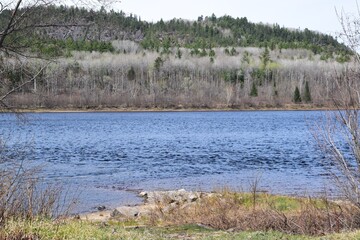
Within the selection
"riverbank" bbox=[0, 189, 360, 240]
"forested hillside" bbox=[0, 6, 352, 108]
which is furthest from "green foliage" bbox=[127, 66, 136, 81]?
"riverbank" bbox=[0, 189, 360, 240]

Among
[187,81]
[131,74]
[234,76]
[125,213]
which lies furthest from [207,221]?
[234,76]

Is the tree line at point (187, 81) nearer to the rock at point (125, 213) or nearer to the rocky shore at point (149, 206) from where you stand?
the rocky shore at point (149, 206)

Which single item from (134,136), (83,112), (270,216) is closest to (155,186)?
(270,216)

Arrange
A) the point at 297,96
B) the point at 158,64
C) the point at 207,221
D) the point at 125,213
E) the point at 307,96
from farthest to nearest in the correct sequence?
the point at 158,64, the point at 297,96, the point at 307,96, the point at 125,213, the point at 207,221

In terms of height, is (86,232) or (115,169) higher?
(86,232)

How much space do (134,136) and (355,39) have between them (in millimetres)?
49643

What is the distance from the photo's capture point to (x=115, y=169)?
109 feet

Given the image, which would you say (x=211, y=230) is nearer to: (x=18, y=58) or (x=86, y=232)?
(x=86, y=232)

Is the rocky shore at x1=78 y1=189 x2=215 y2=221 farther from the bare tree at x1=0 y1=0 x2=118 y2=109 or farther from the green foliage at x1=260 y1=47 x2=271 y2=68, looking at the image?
the green foliage at x1=260 y1=47 x2=271 y2=68

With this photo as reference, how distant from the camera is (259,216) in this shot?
43.5 ft

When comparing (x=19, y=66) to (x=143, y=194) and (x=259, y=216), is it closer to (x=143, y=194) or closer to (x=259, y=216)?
(x=259, y=216)

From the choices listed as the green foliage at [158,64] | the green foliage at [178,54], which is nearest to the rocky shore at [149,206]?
the green foliage at [158,64]

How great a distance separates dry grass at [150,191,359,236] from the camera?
1217 cm

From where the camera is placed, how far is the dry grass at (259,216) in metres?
12.2
